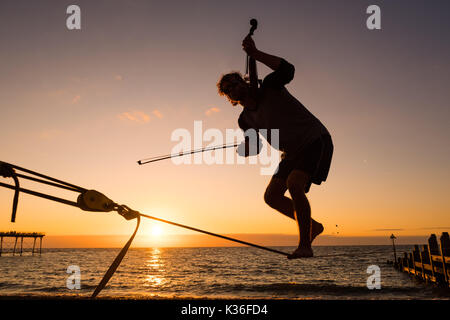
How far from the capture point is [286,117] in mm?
3908

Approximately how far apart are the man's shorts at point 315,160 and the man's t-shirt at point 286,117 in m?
0.06

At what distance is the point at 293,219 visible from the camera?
4.34m

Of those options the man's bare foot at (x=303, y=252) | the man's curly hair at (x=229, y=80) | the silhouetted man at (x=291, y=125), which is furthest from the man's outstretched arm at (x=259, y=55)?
the man's bare foot at (x=303, y=252)

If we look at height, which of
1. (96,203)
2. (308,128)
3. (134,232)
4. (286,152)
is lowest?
(134,232)

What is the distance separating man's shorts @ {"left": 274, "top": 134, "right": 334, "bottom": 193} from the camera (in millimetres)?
3886

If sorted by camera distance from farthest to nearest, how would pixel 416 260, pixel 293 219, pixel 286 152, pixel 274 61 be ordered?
1. pixel 416 260
2. pixel 293 219
3. pixel 286 152
4. pixel 274 61

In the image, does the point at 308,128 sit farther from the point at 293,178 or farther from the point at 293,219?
the point at 293,219

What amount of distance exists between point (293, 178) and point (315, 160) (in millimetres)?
334

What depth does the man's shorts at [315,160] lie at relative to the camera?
389cm
